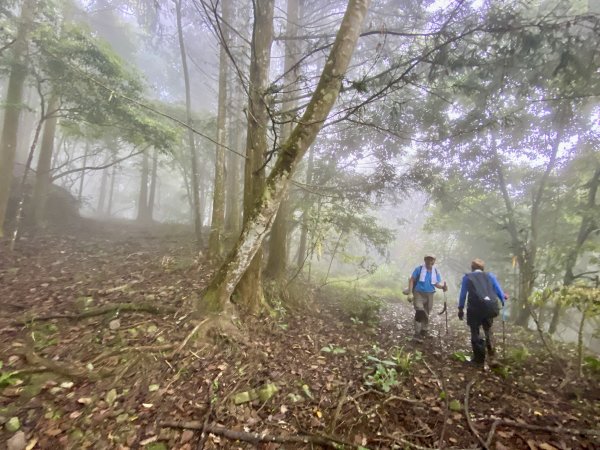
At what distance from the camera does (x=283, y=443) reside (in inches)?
136

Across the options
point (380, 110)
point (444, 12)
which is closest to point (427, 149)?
point (380, 110)

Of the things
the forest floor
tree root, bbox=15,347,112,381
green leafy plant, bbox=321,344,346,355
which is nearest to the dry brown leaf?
the forest floor

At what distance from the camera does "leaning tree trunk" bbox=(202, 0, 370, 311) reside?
506 centimetres

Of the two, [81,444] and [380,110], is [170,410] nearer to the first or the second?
[81,444]

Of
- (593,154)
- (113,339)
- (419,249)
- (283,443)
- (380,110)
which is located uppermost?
(380,110)

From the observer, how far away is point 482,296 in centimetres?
572

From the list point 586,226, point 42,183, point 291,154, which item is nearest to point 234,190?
point 291,154

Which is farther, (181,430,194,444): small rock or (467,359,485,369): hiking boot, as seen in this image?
(467,359,485,369): hiking boot

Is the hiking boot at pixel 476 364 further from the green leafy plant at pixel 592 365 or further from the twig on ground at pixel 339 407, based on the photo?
the twig on ground at pixel 339 407

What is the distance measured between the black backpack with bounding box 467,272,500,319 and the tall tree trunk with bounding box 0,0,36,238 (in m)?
12.7

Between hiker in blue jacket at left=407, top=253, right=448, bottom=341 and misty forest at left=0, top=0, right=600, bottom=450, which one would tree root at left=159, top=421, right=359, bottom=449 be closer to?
misty forest at left=0, top=0, right=600, bottom=450

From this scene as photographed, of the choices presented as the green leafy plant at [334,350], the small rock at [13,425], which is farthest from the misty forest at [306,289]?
the green leafy plant at [334,350]

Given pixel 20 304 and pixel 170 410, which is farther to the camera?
pixel 20 304

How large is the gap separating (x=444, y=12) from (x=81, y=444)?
33.8ft
